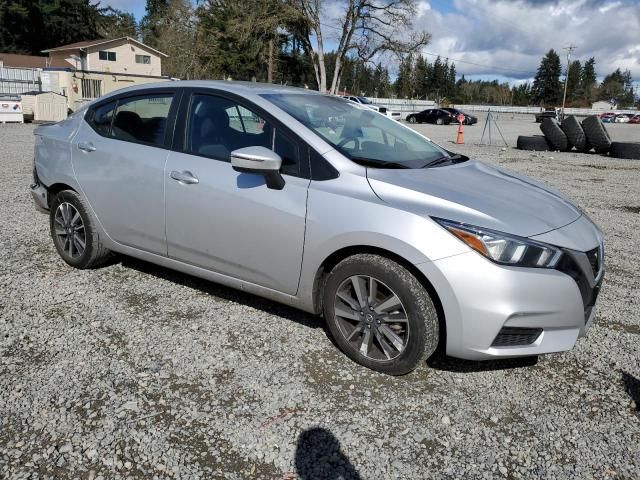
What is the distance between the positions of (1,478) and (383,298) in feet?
6.66

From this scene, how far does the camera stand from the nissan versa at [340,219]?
2.82 metres

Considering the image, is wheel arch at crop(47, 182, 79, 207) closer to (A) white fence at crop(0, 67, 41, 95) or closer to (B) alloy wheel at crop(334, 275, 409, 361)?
(B) alloy wheel at crop(334, 275, 409, 361)

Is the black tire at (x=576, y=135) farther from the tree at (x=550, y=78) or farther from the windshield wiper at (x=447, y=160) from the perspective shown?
the tree at (x=550, y=78)

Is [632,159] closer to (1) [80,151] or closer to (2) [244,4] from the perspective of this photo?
(1) [80,151]

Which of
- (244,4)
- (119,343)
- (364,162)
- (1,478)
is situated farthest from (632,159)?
(244,4)

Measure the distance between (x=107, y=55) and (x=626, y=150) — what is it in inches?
2100

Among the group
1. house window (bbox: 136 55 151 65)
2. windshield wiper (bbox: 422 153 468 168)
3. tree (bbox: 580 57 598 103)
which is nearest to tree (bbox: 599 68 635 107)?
tree (bbox: 580 57 598 103)

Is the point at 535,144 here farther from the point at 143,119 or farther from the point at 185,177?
the point at 185,177

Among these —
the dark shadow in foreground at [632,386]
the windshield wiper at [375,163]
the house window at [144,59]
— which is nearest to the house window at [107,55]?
the house window at [144,59]

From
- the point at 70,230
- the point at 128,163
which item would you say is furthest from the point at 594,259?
the point at 70,230

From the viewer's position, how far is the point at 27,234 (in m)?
5.86

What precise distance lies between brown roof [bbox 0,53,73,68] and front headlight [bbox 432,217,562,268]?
60283mm

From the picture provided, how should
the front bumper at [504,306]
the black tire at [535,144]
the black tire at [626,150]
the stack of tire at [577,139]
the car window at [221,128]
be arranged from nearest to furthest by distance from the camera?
the front bumper at [504,306] < the car window at [221,128] < the black tire at [626,150] < the stack of tire at [577,139] < the black tire at [535,144]

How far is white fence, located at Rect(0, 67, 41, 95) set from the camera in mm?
29969
